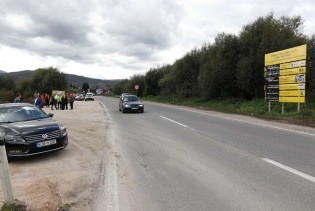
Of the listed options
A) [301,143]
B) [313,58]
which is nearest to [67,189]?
[301,143]

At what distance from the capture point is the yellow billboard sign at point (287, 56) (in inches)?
750

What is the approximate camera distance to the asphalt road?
4871 mm

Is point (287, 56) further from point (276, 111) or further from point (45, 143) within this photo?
point (45, 143)

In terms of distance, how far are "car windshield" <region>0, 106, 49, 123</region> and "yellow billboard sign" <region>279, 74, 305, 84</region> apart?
15.2m

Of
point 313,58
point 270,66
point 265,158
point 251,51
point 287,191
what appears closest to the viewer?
point 287,191

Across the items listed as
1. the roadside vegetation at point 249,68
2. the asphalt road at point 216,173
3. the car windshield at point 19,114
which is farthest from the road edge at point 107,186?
the roadside vegetation at point 249,68

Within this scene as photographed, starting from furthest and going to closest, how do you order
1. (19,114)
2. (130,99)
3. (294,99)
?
(130,99)
(294,99)
(19,114)

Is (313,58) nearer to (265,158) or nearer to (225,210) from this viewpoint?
(265,158)

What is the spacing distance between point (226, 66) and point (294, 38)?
23.5 ft

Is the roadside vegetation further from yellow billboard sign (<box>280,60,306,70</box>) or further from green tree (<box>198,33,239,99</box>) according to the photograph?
yellow billboard sign (<box>280,60,306,70</box>)

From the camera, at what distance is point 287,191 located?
526 cm

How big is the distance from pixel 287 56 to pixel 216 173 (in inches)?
636

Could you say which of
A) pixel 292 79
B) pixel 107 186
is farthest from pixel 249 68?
pixel 107 186

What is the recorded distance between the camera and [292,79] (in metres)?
20.1
